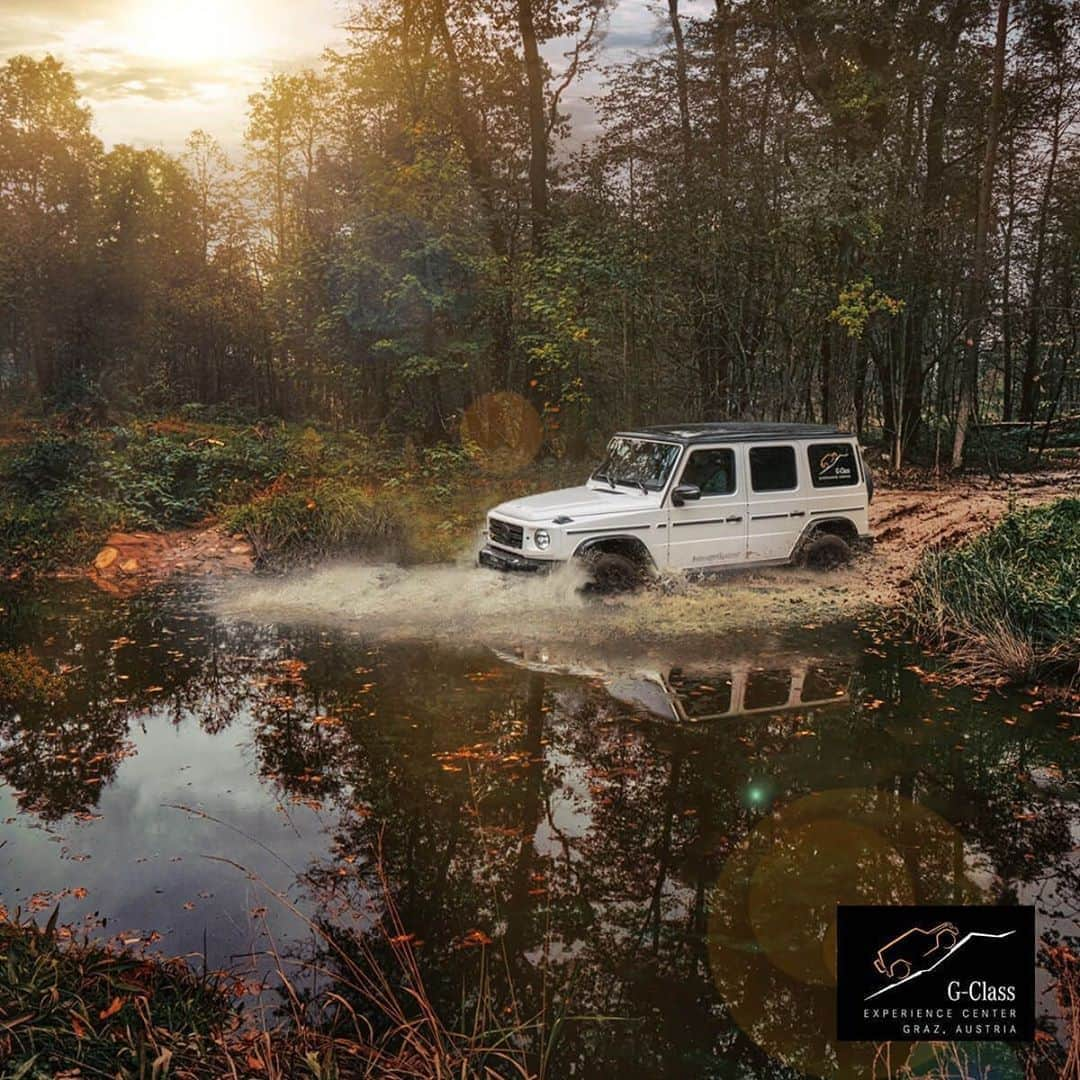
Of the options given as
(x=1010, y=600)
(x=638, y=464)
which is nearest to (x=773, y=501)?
(x=638, y=464)

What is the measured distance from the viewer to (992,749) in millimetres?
6324

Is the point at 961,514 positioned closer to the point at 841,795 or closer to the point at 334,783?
the point at 841,795

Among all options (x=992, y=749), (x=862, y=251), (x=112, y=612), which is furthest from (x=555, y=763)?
(x=862, y=251)

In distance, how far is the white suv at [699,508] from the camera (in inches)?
381

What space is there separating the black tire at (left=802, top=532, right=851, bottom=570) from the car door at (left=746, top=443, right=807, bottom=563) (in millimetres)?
276

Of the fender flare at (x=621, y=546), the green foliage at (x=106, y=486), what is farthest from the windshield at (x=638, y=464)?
the green foliage at (x=106, y=486)

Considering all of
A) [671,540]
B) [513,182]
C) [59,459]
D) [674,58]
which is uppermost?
[674,58]

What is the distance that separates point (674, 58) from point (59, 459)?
1767cm

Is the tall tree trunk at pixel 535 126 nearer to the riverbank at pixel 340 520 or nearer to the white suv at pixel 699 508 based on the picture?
the riverbank at pixel 340 520

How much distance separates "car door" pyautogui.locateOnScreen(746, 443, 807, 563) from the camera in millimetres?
10477

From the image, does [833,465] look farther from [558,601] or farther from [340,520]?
[340,520]

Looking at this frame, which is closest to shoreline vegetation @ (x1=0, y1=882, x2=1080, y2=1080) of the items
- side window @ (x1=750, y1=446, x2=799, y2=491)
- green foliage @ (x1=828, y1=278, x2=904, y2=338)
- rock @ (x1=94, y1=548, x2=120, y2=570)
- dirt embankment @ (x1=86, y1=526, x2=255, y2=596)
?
side window @ (x1=750, y1=446, x2=799, y2=491)

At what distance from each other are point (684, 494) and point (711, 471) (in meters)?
0.60

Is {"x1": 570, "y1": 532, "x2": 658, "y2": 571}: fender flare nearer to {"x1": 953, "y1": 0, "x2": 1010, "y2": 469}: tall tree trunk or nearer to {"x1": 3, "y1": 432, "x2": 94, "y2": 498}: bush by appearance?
{"x1": 3, "y1": 432, "x2": 94, "y2": 498}: bush
